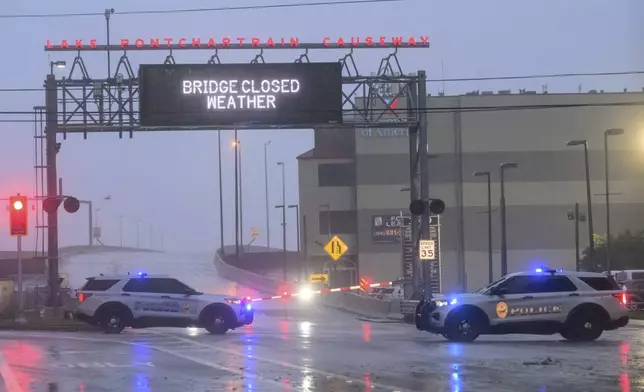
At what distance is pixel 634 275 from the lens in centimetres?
4681

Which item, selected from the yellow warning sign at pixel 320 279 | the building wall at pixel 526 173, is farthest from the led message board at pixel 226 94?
the building wall at pixel 526 173

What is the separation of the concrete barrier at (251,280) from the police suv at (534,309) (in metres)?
35.2

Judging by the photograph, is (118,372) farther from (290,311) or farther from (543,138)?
(543,138)

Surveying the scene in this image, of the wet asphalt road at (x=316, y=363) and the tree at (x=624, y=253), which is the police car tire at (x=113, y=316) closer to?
the wet asphalt road at (x=316, y=363)

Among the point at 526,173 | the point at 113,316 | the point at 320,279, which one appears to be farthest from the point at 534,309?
the point at 526,173

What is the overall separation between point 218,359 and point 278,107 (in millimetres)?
14867

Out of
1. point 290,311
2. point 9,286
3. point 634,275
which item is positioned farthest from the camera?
point 634,275

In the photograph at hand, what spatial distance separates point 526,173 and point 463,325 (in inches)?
2238

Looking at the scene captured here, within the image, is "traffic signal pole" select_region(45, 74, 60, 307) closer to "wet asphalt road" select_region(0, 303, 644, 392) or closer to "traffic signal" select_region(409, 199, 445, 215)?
"wet asphalt road" select_region(0, 303, 644, 392)

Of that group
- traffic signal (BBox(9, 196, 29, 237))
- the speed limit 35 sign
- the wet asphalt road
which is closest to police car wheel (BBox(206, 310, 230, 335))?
the wet asphalt road

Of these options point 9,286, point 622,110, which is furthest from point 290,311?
point 622,110

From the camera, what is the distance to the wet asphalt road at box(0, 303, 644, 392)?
1407 cm

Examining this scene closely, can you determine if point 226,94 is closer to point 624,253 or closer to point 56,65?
point 56,65

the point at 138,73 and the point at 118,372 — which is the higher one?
the point at 138,73
